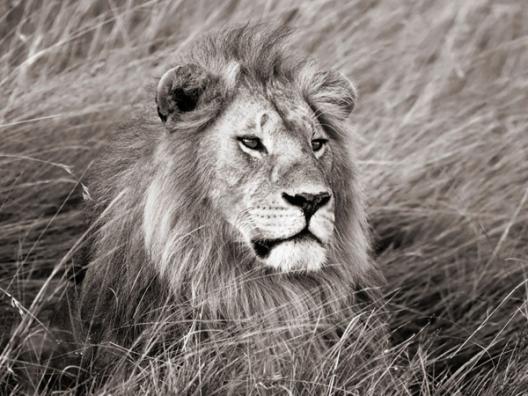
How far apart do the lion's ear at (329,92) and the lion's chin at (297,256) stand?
0.78 metres

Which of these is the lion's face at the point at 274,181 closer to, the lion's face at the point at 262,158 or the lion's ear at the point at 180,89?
the lion's face at the point at 262,158

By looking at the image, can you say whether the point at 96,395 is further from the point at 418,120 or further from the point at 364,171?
the point at 418,120

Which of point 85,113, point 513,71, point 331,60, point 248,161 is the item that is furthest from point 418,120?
point 248,161

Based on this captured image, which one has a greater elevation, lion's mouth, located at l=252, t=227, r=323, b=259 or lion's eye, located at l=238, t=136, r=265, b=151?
lion's eye, located at l=238, t=136, r=265, b=151

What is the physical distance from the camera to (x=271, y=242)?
3896mm

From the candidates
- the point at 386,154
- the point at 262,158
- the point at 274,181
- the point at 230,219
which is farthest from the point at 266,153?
the point at 386,154

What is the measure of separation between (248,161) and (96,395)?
1.04 metres

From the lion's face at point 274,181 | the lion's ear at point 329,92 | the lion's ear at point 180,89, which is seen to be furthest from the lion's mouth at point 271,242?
the lion's ear at point 329,92

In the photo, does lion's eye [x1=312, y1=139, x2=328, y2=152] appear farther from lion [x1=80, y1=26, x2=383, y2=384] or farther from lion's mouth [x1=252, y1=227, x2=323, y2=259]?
lion's mouth [x1=252, y1=227, x2=323, y2=259]

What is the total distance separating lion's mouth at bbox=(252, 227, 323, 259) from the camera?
12.6 ft

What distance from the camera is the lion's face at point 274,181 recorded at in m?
3.84

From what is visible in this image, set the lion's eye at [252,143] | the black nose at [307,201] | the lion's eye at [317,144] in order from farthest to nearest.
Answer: the lion's eye at [317,144], the lion's eye at [252,143], the black nose at [307,201]

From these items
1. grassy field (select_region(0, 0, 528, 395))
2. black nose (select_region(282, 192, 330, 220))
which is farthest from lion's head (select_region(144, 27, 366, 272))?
grassy field (select_region(0, 0, 528, 395))

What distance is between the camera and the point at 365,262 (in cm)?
441
